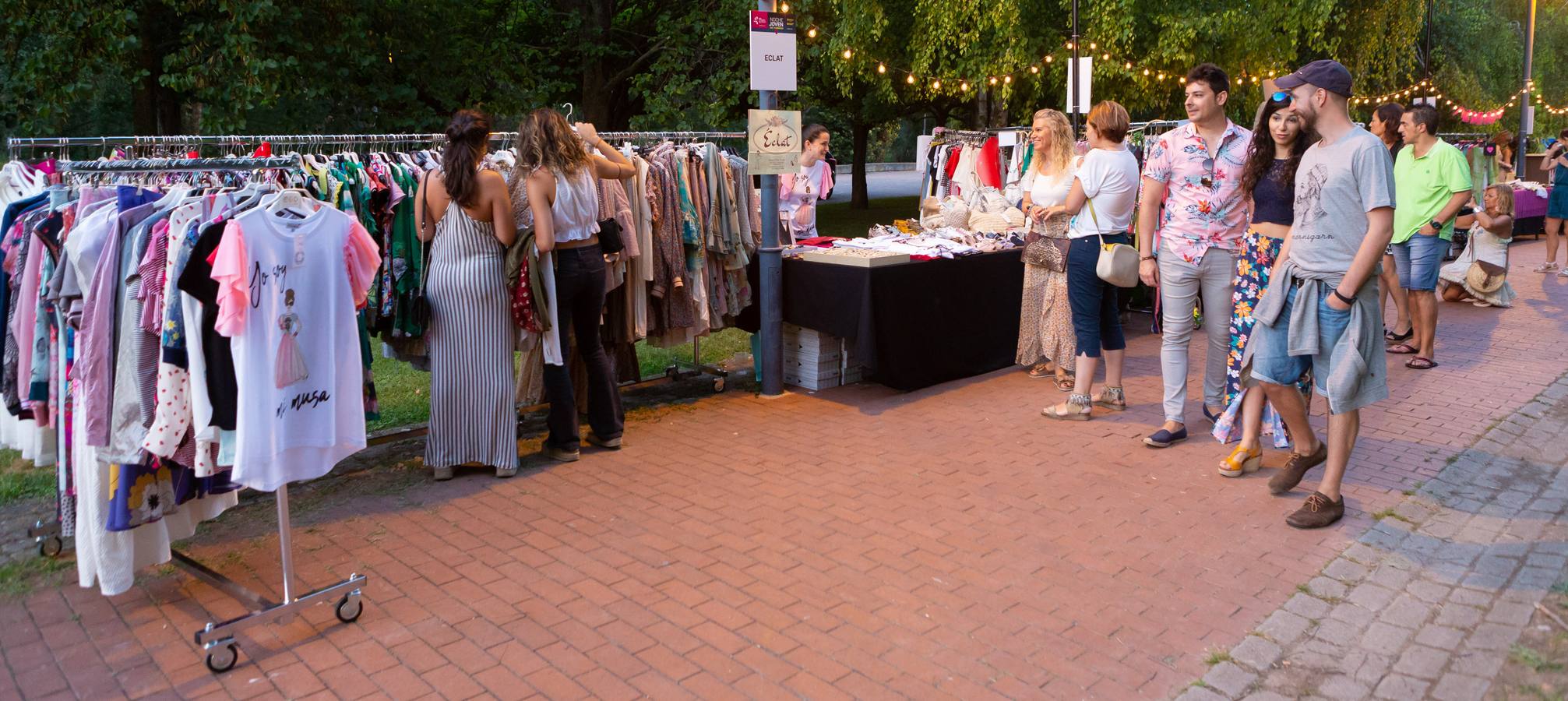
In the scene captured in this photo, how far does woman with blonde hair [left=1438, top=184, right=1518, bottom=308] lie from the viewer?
1094 centimetres

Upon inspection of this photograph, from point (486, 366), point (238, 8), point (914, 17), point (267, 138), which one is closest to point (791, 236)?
point (486, 366)

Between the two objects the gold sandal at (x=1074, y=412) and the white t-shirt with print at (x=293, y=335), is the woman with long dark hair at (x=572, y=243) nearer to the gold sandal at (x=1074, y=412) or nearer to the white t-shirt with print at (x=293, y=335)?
the white t-shirt with print at (x=293, y=335)

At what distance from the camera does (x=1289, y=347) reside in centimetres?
493

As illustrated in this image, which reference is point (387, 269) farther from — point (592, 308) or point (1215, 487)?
A: point (1215, 487)

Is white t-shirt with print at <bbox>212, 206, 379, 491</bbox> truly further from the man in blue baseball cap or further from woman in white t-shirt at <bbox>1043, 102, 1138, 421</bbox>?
woman in white t-shirt at <bbox>1043, 102, 1138, 421</bbox>

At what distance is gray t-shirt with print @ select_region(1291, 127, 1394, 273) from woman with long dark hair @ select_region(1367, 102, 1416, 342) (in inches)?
160

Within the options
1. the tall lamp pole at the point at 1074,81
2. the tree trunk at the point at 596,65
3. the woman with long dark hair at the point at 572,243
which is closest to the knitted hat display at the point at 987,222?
the woman with long dark hair at the point at 572,243

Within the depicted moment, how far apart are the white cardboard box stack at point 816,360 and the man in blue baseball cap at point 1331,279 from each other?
Result: 303cm

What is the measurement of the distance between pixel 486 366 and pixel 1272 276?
3.74m

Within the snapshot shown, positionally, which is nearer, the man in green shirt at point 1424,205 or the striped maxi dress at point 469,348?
the striped maxi dress at point 469,348

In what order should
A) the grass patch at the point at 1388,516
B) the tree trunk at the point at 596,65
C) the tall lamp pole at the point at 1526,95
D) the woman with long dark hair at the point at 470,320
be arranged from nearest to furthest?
the grass patch at the point at 1388,516 < the woman with long dark hair at the point at 470,320 < the tree trunk at the point at 596,65 < the tall lamp pole at the point at 1526,95

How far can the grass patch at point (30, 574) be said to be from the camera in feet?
14.8

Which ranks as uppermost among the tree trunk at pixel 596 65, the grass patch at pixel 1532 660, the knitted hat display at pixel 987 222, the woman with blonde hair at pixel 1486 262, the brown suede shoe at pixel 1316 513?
the tree trunk at pixel 596 65

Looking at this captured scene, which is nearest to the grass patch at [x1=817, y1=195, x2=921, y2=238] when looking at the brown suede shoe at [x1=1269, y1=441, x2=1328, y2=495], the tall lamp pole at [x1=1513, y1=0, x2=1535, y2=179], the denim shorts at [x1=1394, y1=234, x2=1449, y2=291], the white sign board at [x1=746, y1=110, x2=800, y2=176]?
the tall lamp pole at [x1=1513, y1=0, x2=1535, y2=179]
